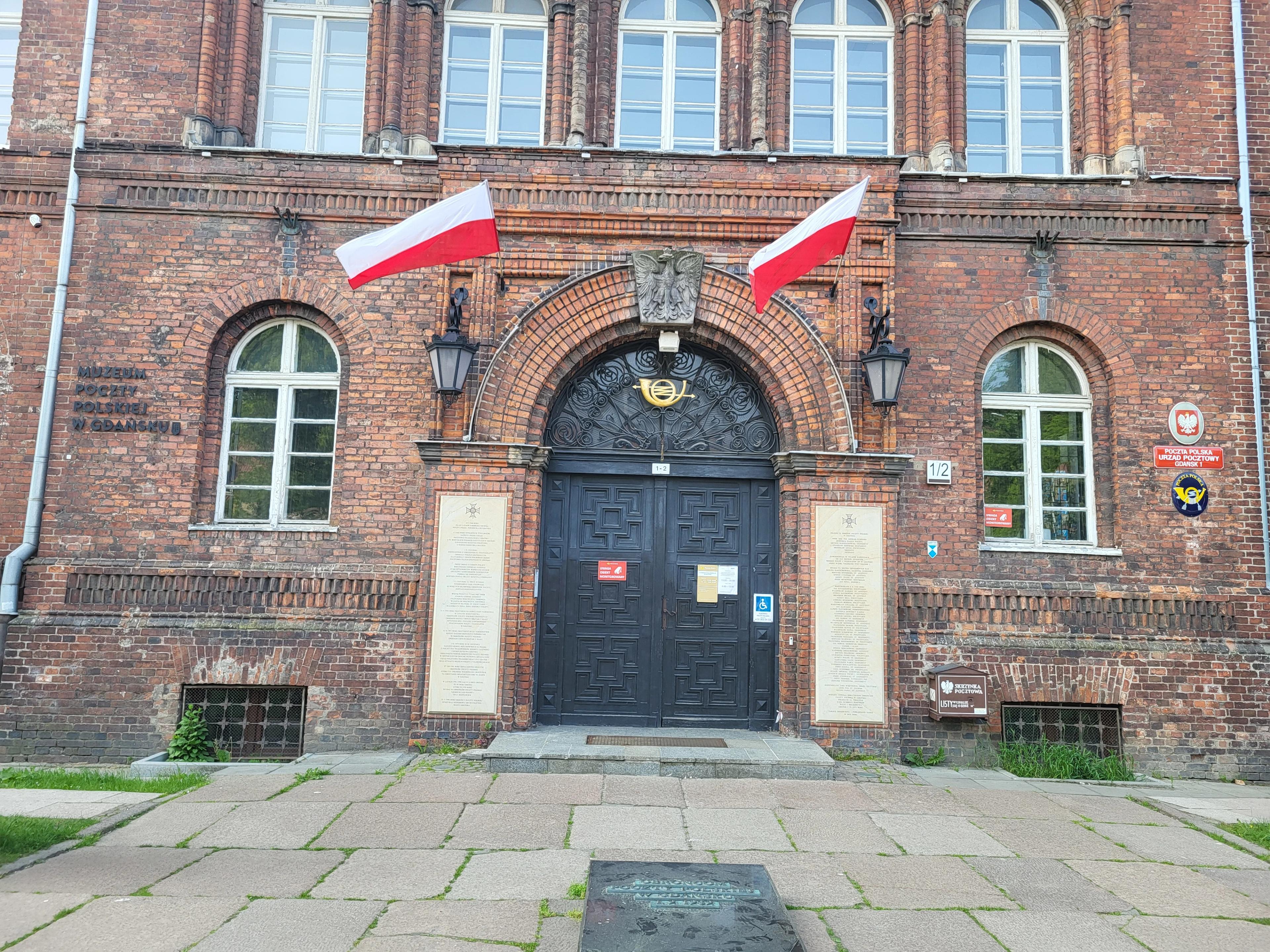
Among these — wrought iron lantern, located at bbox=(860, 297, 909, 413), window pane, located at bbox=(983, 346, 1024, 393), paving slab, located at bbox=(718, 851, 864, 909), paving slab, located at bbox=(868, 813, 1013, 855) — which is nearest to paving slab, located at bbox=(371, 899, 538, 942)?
paving slab, located at bbox=(718, 851, 864, 909)

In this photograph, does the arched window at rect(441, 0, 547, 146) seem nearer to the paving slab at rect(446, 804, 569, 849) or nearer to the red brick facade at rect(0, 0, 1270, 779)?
the red brick facade at rect(0, 0, 1270, 779)

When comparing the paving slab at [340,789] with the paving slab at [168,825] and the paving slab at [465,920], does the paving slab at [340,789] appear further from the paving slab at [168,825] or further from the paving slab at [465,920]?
the paving slab at [465,920]

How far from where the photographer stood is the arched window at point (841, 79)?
385 inches

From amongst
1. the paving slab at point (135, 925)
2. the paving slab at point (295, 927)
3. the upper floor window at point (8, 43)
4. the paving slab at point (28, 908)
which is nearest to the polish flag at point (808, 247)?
the paving slab at point (295, 927)

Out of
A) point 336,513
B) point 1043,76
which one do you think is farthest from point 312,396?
point 1043,76

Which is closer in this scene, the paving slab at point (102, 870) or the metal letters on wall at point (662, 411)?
the paving slab at point (102, 870)

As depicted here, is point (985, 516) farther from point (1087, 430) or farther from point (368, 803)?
point (368, 803)

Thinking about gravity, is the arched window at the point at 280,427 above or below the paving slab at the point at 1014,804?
above

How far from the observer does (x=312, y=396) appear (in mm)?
9211

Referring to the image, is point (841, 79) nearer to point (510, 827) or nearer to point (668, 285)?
point (668, 285)

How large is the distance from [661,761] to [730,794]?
817 mm

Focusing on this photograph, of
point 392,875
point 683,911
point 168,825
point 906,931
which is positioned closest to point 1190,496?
point 906,931

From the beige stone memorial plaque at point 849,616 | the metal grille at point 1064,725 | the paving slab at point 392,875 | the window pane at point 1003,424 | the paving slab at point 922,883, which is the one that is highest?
the window pane at point 1003,424

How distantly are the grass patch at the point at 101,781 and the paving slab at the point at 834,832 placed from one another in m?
4.64
